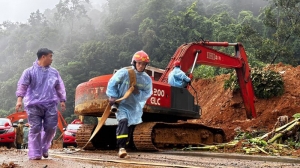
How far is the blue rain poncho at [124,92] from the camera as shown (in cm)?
663

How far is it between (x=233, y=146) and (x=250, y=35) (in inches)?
800

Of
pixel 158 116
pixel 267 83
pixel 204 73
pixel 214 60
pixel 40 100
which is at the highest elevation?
pixel 204 73

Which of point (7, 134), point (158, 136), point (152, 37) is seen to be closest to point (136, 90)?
point (158, 136)

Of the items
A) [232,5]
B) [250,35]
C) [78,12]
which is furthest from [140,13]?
[250,35]

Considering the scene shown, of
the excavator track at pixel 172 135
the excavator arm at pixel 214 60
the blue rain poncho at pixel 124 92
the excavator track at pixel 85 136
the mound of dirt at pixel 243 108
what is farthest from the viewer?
the mound of dirt at pixel 243 108

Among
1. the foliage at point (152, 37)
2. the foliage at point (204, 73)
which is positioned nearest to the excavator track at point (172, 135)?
the foliage at point (204, 73)

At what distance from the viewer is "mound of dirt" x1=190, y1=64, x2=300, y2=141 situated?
13.3m

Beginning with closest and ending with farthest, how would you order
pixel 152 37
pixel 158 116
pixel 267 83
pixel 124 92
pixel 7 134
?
pixel 124 92, pixel 158 116, pixel 7 134, pixel 267 83, pixel 152 37

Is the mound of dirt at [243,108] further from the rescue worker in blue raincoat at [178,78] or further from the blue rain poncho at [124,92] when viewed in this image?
the blue rain poncho at [124,92]

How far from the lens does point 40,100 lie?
227 inches

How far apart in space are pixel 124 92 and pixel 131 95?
0.13m

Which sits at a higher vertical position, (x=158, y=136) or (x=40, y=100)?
(x=40, y=100)

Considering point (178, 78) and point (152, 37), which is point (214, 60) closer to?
point (178, 78)

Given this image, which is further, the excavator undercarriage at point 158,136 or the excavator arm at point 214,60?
the excavator arm at point 214,60
